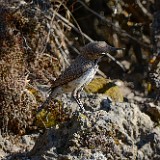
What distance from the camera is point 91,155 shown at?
6.08m

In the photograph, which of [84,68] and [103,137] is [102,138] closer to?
[103,137]

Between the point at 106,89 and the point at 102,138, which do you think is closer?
the point at 102,138

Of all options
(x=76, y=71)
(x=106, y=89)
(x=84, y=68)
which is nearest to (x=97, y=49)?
(x=84, y=68)

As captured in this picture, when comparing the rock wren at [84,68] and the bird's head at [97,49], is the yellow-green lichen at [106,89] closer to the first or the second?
the rock wren at [84,68]

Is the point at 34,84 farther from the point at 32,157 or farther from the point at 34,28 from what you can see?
the point at 32,157

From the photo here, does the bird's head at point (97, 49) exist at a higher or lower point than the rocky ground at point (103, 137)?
higher

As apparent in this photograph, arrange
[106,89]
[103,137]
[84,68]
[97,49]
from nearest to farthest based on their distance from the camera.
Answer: [103,137], [97,49], [84,68], [106,89]

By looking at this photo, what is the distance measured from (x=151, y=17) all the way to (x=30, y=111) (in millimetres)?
3770

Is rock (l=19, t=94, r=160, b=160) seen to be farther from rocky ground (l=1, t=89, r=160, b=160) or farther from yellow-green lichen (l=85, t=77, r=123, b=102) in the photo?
yellow-green lichen (l=85, t=77, r=123, b=102)

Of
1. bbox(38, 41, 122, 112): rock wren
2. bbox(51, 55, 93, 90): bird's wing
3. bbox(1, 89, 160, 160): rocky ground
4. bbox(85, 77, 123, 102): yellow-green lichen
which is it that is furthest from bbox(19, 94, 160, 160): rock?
bbox(85, 77, 123, 102): yellow-green lichen

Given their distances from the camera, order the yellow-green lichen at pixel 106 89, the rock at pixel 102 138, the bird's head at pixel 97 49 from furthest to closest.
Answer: the yellow-green lichen at pixel 106 89 < the bird's head at pixel 97 49 < the rock at pixel 102 138

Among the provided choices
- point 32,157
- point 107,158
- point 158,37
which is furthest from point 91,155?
point 158,37

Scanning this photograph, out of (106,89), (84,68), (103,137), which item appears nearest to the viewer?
(103,137)

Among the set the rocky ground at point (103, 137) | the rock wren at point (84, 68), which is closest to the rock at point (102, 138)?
the rocky ground at point (103, 137)
